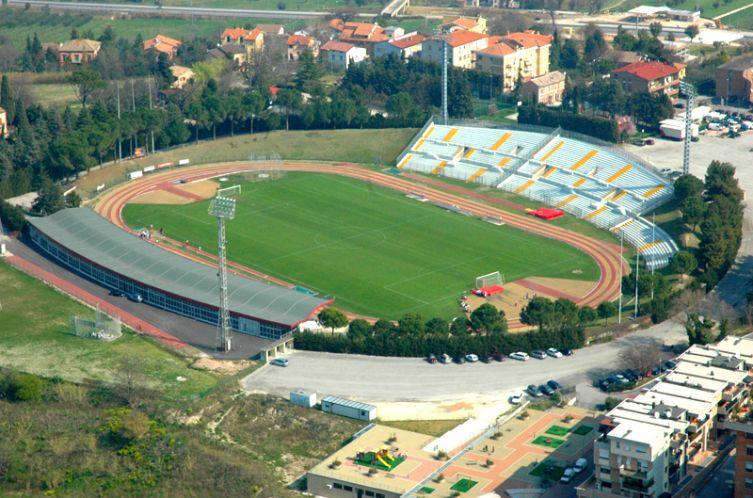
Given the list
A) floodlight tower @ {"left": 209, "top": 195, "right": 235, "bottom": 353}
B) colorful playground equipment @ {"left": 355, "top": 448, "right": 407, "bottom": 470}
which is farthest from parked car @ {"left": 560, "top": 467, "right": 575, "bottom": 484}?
floodlight tower @ {"left": 209, "top": 195, "right": 235, "bottom": 353}

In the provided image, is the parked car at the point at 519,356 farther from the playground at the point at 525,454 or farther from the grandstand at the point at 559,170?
the grandstand at the point at 559,170

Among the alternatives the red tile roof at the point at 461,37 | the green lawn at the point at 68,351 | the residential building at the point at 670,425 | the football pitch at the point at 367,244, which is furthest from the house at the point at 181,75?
the residential building at the point at 670,425

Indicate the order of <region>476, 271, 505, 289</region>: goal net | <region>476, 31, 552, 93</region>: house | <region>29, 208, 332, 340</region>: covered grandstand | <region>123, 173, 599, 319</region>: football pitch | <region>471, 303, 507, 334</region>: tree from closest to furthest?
<region>471, 303, 507, 334</region>: tree
<region>29, 208, 332, 340</region>: covered grandstand
<region>123, 173, 599, 319</region>: football pitch
<region>476, 271, 505, 289</region>: goal net
<region>476, 31, 552, 93</region>: house

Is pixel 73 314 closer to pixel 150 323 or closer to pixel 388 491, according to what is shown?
pixel 150 323

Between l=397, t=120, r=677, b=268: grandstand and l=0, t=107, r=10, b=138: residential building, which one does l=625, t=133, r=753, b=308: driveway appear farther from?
l=0, t=107, r=10, b=138: residential building

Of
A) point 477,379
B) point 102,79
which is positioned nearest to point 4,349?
point 477,379

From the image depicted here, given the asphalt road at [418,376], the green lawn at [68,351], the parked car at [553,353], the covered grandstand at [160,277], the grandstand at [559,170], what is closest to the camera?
the asphalt road at [418,376]

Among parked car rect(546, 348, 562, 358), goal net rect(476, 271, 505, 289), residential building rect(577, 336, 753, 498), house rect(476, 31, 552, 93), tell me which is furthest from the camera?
house rect(476, 31, 552, 93)
